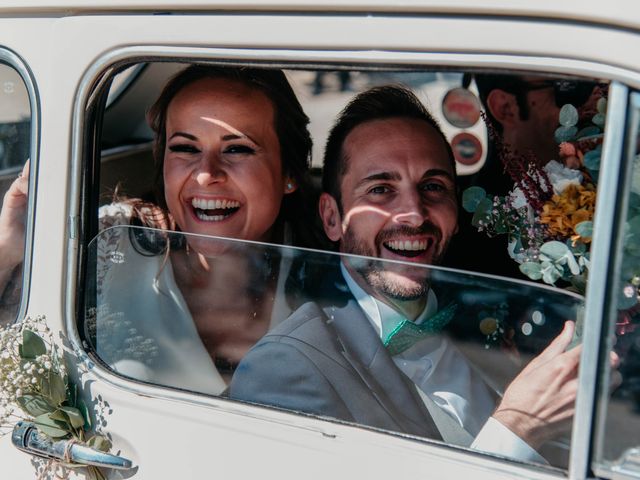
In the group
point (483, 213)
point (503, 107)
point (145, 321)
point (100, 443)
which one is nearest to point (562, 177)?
point (483, 213)

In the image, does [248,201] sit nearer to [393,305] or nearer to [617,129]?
[393,305]

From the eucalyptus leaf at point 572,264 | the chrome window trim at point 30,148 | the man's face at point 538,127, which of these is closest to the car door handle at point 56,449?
the chrome window trim at point 30,148

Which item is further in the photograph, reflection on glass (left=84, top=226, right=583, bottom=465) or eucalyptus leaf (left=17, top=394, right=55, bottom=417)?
eucalyptus leaf (left=17, top=394, right=55, bottom=417)

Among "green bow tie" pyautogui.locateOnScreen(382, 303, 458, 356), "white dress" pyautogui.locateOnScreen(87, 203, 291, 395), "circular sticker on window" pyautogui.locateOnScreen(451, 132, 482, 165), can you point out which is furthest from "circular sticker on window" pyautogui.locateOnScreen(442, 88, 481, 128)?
"white dress" pyautogui.locateOnScreen(87, 203, 291, 395)

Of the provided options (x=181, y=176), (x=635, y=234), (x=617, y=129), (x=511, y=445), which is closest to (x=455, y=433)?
(x=511, y=445)

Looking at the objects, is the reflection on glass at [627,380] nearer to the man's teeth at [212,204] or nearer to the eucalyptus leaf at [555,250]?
the eucalyptus leaf at [555,250]

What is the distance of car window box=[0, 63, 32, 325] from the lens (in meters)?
1.98

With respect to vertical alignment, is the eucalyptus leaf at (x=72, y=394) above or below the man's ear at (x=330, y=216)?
below

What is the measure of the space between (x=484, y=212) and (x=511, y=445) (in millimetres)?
960

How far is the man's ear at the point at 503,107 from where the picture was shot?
9.17ft

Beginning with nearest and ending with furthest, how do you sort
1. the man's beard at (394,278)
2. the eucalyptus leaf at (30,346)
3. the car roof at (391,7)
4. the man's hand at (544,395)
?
the car roof at (391,7)
the man's hand at (544,395)
the man's beard at (394,278)
the eucalyptus leaf at (30,346)

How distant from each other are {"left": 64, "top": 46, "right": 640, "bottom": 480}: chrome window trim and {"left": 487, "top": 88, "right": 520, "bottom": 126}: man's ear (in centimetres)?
126

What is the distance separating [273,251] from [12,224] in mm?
679

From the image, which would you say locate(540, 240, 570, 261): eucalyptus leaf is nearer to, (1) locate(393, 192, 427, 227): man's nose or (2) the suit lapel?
(1) locate(393, 192, 427, 227): man's nose
